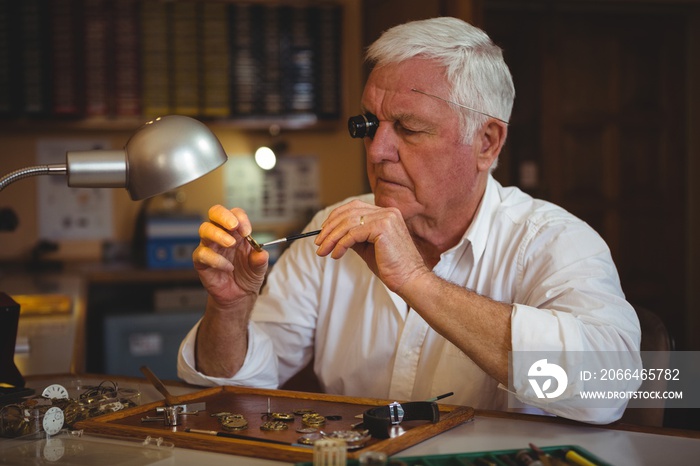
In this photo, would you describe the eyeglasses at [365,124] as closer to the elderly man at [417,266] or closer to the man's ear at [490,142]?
the elderly man at [417,266]

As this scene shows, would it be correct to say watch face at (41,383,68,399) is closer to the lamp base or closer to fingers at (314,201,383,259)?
the lamp base

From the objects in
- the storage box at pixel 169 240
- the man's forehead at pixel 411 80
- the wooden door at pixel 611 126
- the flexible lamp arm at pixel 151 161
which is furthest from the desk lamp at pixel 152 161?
the wooden door at pixel 611 126

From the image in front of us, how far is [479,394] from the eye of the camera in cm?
167

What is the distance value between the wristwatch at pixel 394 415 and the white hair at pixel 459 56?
749 millimetres

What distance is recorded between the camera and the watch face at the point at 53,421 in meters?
1.22

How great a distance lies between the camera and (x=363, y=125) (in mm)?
1724

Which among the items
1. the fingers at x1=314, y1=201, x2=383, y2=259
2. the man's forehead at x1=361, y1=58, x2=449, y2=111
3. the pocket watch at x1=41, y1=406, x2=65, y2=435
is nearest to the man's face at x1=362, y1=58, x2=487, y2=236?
the man's forehead at x1=361, y1=58, x2=449, y2=111

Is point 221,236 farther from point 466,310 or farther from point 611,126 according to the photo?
point 611,126

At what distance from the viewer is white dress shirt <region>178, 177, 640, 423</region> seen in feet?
4.66

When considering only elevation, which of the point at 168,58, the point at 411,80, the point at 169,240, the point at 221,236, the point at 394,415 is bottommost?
the point at 169,240

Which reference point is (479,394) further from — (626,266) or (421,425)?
(626,266)

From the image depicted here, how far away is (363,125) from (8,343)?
2.74 ft

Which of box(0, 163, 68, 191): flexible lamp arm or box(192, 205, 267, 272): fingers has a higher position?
box(0, 163, 68, 191): flexible lamp arm

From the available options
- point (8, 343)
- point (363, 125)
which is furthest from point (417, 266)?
point (8, 343)
